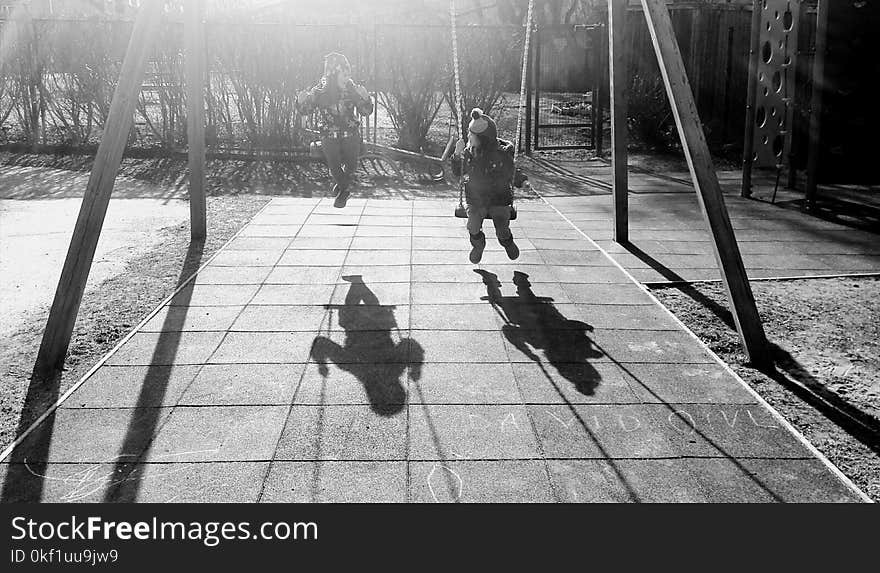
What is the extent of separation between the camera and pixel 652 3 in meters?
6.21

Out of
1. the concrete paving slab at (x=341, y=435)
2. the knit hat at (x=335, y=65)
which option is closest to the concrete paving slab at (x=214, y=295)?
the concrete paving slab at (x=341, y=435)

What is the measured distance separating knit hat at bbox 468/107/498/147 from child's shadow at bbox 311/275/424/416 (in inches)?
61.0

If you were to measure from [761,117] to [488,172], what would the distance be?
630cm

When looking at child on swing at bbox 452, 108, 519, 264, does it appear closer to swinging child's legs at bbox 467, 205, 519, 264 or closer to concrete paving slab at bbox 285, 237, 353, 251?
swinging child's legs at bbox 467, 205, 519, 264

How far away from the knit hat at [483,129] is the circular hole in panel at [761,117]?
592 centimetres

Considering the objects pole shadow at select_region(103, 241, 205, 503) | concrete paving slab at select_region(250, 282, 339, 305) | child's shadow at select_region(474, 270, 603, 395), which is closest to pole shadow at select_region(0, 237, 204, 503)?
pole shadow at select_region(103, 241, 205, 503)

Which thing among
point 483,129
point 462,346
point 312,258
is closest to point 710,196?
point 462,346

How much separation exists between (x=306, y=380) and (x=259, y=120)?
10.8 m

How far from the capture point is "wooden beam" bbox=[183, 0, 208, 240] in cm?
812

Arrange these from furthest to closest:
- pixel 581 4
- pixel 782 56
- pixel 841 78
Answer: pixel 581 4
pixel 841 78
pixel 782 56

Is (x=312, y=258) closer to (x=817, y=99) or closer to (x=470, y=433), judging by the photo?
(x=470, y=433)

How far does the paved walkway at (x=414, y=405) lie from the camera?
3.74 metres
